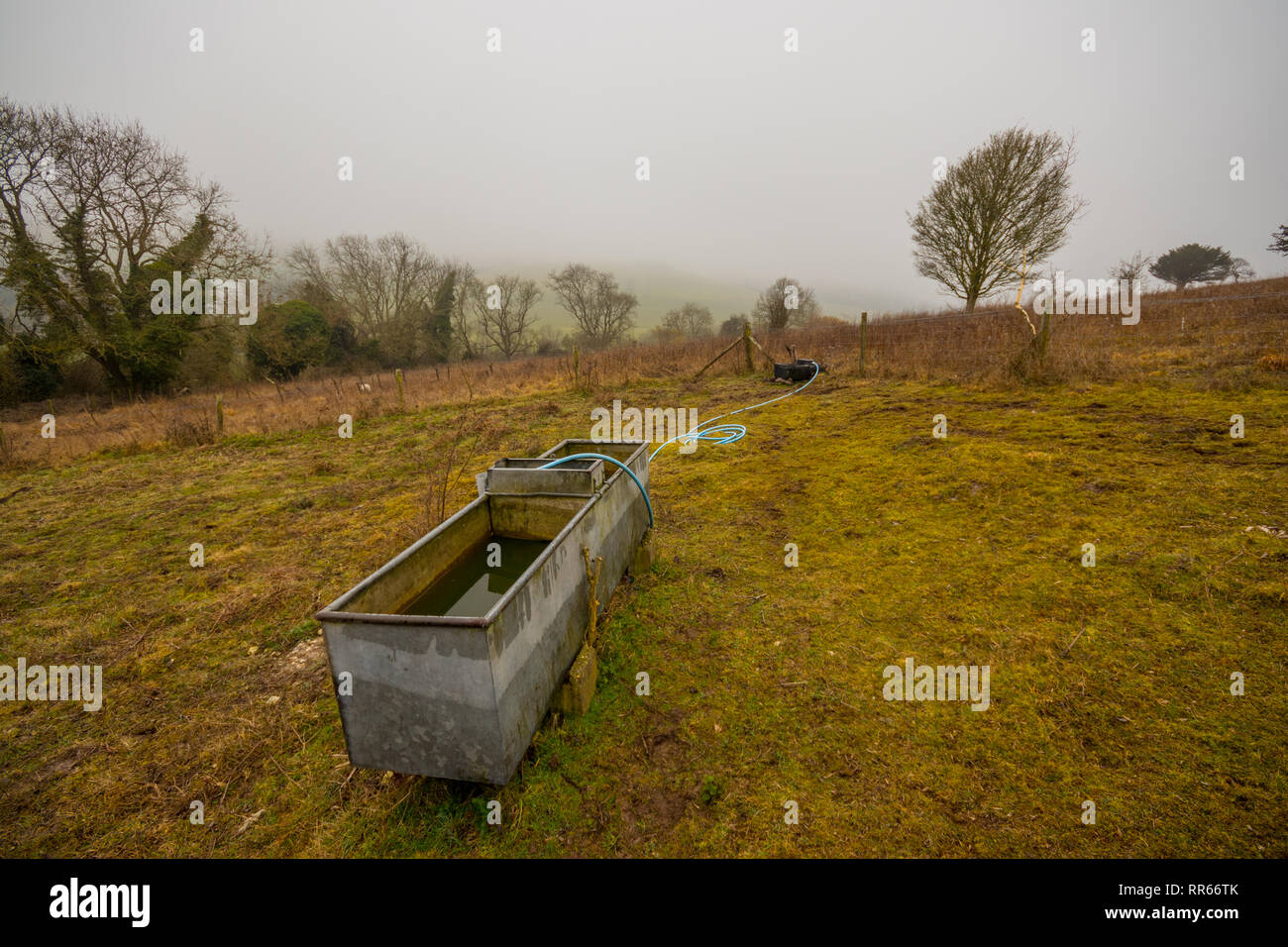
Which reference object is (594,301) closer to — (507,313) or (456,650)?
(507,313)

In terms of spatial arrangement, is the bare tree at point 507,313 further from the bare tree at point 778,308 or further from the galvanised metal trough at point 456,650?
the galvanised metal trough at point 456,650

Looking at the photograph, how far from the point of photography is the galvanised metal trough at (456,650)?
192cm

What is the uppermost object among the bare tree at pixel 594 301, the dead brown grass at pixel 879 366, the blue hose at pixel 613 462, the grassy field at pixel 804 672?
the bare tree at pixel 594 301

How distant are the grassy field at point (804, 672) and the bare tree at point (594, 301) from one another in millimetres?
31285

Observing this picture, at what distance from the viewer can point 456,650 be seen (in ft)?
6.22

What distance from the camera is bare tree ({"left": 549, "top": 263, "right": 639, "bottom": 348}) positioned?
3516 cm

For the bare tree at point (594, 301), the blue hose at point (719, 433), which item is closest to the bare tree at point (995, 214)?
the blue hose at point (719, 433)

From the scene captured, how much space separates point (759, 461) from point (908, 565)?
2.95 m

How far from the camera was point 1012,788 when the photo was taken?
216 cm

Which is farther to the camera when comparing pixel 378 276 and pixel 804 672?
pixel 378 276

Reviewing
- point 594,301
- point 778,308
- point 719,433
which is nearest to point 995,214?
point 778,308

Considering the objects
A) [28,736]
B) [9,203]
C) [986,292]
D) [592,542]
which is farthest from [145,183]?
[986,292]

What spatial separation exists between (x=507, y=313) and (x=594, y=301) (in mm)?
6153
